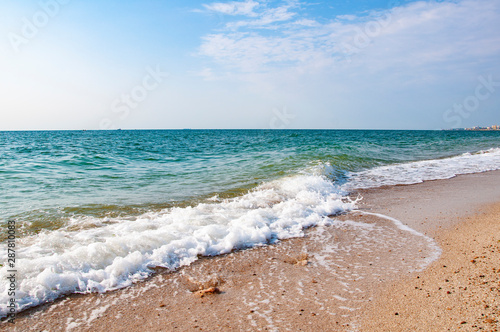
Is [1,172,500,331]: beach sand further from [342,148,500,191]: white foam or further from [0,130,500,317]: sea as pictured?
[342,148,500,191]: white foam

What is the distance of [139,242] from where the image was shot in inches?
182

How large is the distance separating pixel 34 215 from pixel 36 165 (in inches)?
367

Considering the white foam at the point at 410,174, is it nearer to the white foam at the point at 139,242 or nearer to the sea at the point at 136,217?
the sea at the point at 136,217

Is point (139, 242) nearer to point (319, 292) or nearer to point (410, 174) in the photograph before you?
point (319, 292)

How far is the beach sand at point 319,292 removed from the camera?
113 inches

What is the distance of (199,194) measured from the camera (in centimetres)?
874

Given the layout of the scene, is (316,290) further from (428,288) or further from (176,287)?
(176,287)

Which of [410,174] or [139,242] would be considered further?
[410,174]

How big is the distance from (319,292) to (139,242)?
9.11ft

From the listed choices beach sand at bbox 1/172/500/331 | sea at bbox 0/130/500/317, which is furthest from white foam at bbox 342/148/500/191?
beach sand at bbox 1/172/500/331

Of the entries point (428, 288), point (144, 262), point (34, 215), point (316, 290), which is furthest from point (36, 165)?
point (428, 288)

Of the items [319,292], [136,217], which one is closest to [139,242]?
[136,217]

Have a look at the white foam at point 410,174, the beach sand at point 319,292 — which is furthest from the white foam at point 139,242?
the white foam at point 410,174

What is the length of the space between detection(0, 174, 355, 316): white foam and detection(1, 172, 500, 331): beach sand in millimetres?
231
